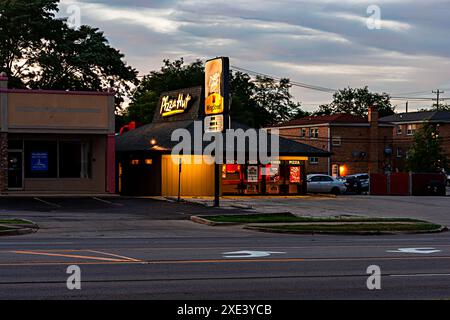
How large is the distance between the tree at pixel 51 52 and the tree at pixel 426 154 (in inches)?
1270

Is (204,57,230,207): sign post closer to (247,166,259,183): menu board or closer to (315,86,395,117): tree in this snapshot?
(247,166,259,183): menu board

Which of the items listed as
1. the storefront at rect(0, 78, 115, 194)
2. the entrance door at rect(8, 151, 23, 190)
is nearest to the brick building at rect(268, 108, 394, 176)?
the storefront at rect(0, 78, 115, 194)

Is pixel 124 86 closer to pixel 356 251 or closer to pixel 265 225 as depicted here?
pixel 265 225

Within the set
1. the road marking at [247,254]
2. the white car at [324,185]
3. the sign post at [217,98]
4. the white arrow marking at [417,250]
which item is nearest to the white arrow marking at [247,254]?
the road marking at [247,254]

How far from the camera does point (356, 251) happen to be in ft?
61.3

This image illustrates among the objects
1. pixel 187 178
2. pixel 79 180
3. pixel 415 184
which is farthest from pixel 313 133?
pixel 79 180

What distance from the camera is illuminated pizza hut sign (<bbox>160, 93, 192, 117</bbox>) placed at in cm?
4956

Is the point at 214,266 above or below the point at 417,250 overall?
above

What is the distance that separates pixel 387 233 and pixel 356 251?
321 inches

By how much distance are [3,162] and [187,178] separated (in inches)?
412

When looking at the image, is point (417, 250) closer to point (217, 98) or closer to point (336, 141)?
point (217, 98)

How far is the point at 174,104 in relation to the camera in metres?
50.9

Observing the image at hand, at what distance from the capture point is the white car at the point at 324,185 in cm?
5369
